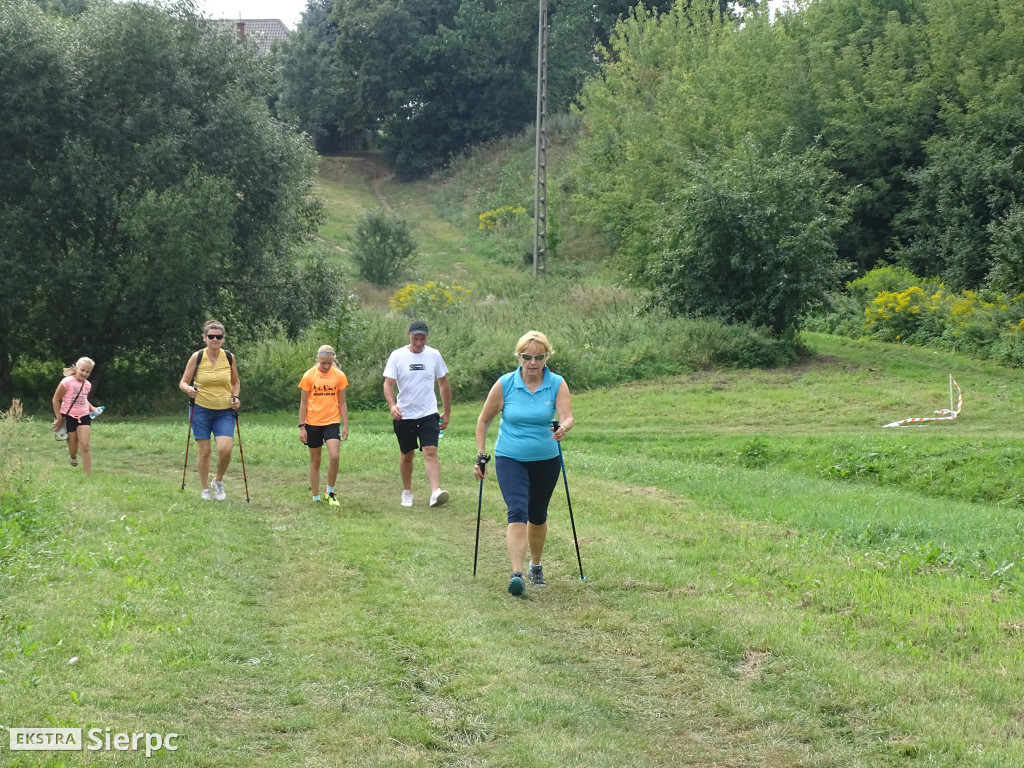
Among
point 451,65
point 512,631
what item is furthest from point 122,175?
point 451,65

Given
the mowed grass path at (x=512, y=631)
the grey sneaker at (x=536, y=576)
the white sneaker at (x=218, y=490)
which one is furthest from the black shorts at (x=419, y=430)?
the grey sneaker at (x=536, y=576)

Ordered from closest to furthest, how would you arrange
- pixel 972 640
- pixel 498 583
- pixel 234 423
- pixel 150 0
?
1. pixel 972 640
2. pixel 498 583
3. pixel 234 423
4. pixel 150 0

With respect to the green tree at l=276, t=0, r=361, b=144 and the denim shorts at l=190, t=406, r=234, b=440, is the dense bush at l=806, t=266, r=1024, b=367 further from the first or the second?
the green tree at l=276, t=0, r=361, b=144

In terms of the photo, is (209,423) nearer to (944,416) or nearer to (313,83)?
(944,416)

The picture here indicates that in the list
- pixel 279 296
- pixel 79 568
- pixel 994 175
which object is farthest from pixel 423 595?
pixel 994 175

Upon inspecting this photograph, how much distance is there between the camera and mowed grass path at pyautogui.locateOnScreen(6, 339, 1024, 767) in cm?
569

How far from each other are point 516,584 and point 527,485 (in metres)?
0.80

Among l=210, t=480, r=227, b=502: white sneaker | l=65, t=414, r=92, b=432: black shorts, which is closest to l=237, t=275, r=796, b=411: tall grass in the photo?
l=65, t=414, r=92, b=432: black shorts

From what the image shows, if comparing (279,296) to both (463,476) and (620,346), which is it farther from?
(463,476)

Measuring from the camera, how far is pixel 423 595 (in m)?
8.72

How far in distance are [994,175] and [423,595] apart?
120 ft

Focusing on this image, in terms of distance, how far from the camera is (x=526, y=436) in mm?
9062

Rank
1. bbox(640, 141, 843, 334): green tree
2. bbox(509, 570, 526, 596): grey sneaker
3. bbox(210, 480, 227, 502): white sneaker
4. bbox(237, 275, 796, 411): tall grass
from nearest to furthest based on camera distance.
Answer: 1. bbox(509, 570, 526, 596): grey sneaker
2. bbox(210, 480, 227, 502): white sneaker
3. bbox(237, 275, 796, 411): tall grass
4. bbox(640, 141, 843, 334): green tree

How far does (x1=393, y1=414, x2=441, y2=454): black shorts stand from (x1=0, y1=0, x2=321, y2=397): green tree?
47.0 ft
